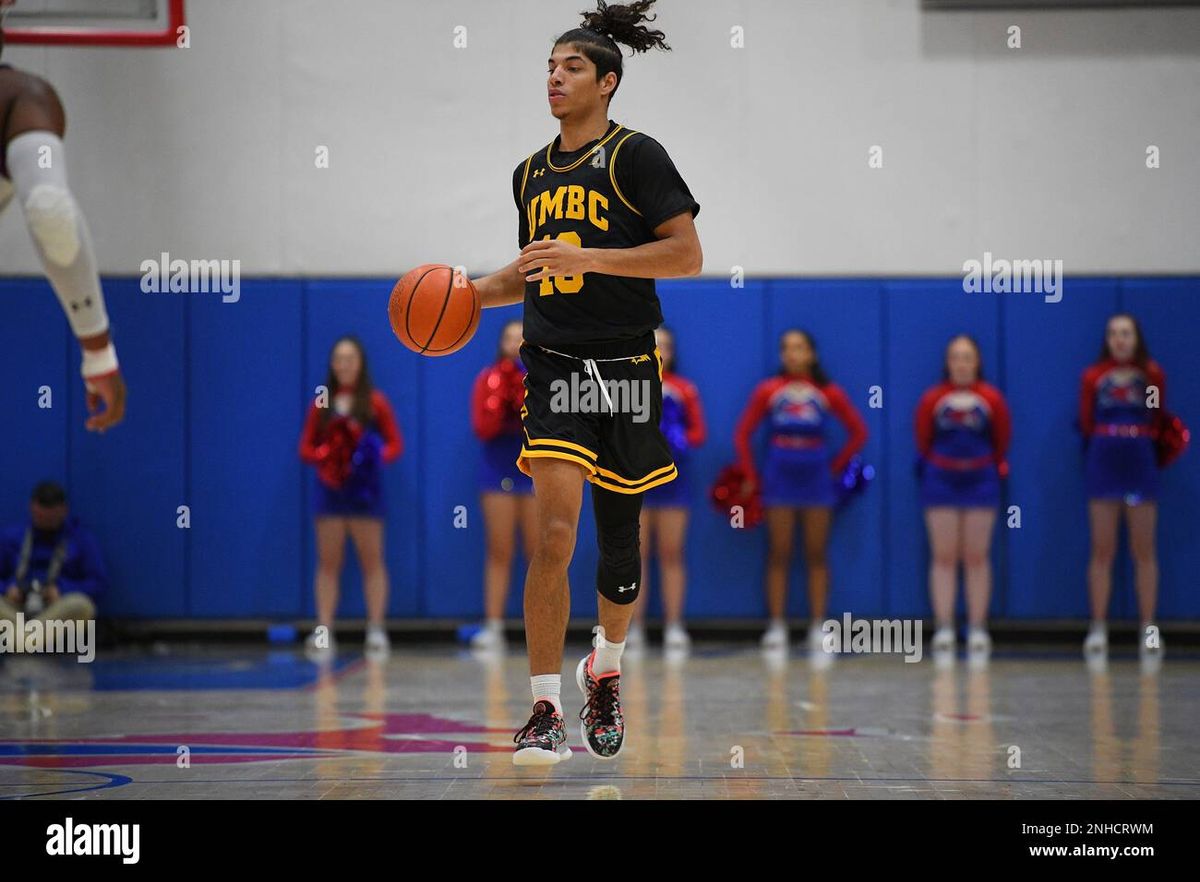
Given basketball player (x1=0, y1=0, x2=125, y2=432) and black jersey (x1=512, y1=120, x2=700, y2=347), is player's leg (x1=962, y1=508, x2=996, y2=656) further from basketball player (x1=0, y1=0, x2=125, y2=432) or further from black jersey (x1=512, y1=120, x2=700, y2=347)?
basketball player (x1=0, y1=0, x2=125, y2=432)

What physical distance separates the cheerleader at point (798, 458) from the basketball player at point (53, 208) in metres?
5.49

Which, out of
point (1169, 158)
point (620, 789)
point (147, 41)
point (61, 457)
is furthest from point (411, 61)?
point (620, 789)

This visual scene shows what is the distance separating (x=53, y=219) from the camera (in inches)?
152

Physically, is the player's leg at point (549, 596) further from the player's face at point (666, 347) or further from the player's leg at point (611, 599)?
the player's face at point (666, 347)

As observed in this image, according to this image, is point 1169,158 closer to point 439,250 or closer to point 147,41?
point 439,250

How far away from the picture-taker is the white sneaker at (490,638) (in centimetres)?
883

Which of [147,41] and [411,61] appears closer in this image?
[147,41]

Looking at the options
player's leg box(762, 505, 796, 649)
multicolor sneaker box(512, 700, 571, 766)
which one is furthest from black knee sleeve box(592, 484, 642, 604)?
player's leg box(762, 505, 796, 649)

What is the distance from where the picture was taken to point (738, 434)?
9.08 meters

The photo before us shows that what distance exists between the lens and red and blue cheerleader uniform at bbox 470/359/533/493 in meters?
8.83

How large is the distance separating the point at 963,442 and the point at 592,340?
5035 millimetres

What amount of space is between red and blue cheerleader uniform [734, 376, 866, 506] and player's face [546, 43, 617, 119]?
4.93 meters

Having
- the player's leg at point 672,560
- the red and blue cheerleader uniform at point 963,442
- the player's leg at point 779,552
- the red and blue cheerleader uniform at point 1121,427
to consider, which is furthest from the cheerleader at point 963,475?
the player's leg at point 672,560
